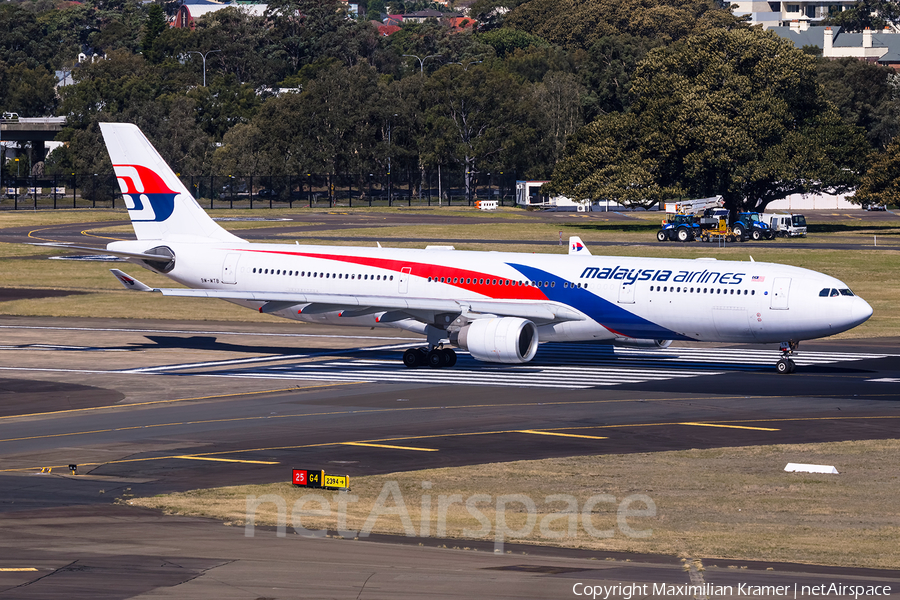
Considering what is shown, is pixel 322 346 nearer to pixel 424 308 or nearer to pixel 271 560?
pixel 424 308

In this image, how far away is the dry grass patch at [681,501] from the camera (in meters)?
23.2

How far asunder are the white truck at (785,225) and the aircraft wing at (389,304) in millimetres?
77277

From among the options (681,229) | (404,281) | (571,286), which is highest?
(681,229)

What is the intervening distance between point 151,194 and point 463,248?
5058cm

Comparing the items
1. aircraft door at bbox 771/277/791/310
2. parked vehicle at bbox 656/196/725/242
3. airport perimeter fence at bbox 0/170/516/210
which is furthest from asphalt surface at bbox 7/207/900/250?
aircraft door at bbox 771/277/791/310

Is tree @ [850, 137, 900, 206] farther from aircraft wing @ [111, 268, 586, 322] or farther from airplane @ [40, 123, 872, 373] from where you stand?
aircraft wing @ [111, 268, 586, 322]

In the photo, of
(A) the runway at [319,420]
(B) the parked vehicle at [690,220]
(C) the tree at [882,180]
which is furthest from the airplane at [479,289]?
(C) the tree at [882,180]

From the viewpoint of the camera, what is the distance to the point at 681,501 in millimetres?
27141

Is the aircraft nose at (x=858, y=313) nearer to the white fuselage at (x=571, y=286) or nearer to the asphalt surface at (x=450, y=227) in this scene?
the white fuselage at (x=571, y=286)

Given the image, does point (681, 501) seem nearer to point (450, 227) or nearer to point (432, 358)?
point (432, 358)

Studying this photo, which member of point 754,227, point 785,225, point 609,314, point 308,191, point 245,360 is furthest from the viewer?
point 308,191

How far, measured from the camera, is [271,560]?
2098cm

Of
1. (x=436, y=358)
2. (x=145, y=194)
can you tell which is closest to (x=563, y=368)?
(x=436, y=358)

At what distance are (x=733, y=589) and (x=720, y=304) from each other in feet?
88.8
